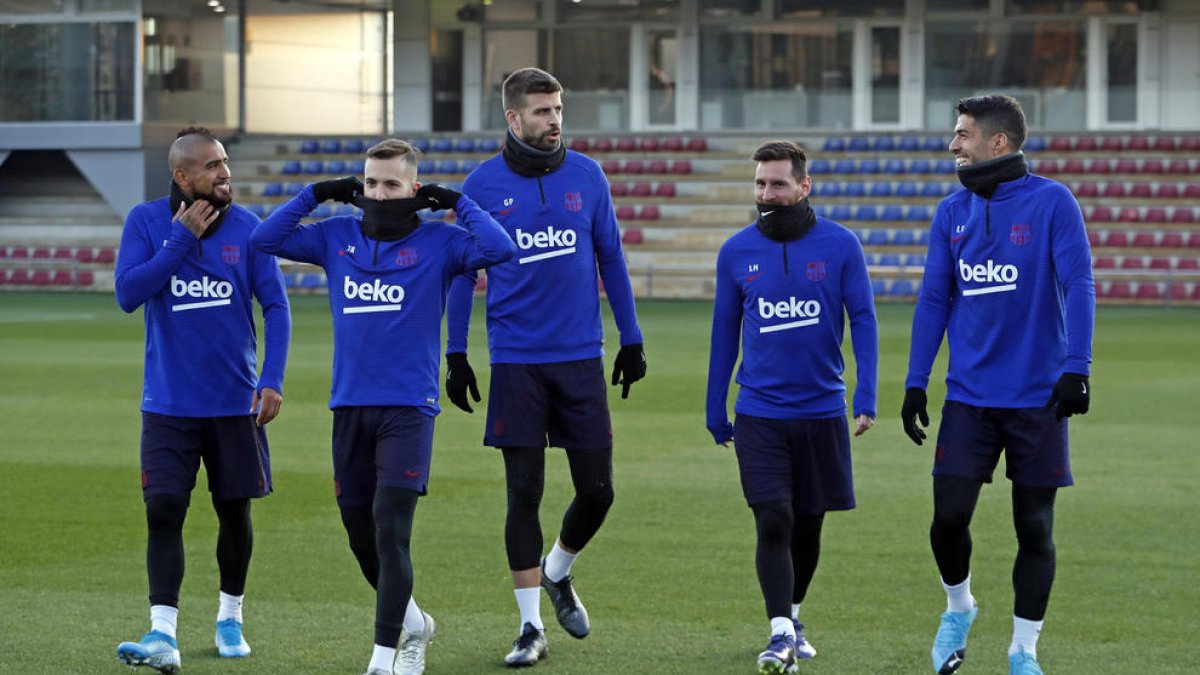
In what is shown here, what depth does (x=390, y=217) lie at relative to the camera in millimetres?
6555

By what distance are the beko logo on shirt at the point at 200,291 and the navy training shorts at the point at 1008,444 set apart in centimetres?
260

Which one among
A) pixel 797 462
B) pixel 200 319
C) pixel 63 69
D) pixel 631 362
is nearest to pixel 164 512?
pixel 200 319

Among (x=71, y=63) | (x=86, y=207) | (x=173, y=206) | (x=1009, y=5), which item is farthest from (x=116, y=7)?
(x=173, y=206)

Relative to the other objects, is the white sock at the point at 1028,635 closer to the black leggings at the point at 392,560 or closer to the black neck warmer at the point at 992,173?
the black neck warmer at the point at 992,173

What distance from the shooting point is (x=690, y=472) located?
12.0 metres

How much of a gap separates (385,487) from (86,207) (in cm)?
3521

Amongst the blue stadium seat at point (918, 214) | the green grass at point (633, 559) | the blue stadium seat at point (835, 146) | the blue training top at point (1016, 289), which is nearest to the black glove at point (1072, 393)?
the blue training top at point (1016, 289)

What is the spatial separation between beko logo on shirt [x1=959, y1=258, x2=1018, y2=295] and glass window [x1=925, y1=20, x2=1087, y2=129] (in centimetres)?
3451

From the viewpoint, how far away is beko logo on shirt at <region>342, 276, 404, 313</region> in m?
6.54

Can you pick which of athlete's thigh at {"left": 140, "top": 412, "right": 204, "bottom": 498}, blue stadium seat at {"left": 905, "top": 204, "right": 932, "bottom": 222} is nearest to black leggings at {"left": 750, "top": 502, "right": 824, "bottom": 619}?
athlete's thigh at {"left": 140, "top": 412, "right": 204, "bottom": 498}

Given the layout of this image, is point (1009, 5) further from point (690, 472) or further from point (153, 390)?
point (153, 390)

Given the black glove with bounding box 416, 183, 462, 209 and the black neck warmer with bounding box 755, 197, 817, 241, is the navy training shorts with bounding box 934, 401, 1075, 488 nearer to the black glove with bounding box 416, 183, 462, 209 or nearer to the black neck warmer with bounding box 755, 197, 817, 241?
the black neck warmer with bounding box 755, 197, 817, 241

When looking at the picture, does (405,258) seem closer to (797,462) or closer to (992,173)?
(797,462)

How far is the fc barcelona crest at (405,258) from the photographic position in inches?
259
